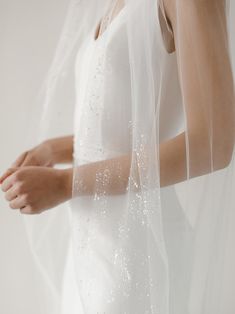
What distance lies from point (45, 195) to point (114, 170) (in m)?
0.10

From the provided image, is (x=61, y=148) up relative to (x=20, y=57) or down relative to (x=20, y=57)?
down

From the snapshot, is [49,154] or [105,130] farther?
[49,154]

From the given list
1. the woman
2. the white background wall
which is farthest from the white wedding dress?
the white background wall

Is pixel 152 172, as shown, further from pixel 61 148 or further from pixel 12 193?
pixel 61 148

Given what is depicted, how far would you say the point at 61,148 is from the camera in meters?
1.01

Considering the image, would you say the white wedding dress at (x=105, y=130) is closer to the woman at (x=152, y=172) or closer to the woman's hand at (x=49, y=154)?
the woman at (x=152, y=172)

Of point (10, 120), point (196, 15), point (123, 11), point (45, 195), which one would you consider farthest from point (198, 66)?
point (10, 120)

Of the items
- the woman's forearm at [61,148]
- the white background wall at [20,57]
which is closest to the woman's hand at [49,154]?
the woman's forearm at [61,148]

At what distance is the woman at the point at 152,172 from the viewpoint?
64 centimetres

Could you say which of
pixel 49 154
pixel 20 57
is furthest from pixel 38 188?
pixel 20 57

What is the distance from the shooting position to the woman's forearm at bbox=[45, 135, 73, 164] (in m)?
1.00

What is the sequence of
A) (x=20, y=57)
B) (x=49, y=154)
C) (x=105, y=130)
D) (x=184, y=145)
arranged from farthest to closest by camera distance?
(x=20, y=57), (x=49, y=154), (x=105, y=130), (x=184, y=145)

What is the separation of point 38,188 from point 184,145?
213 millimetres

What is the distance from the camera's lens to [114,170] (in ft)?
2.21
